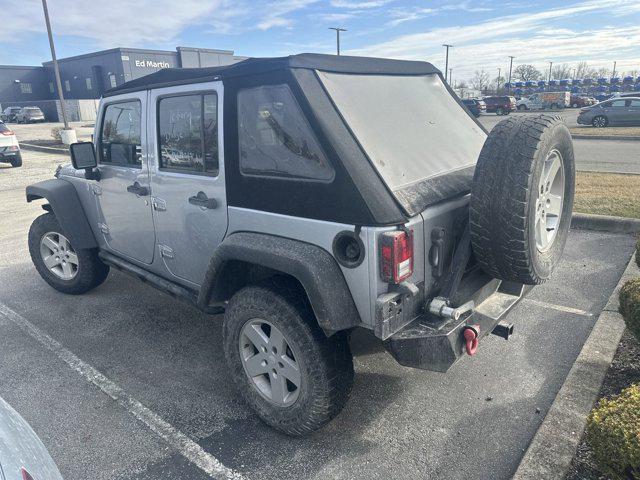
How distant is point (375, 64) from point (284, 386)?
2.07 metres

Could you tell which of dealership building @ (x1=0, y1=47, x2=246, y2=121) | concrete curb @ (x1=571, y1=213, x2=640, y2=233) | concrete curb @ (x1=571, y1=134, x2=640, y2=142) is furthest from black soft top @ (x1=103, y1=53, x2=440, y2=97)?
dealership building @ (x1=0, y1=47, x2=246, y2=121)

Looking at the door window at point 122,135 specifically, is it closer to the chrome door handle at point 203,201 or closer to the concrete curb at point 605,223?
the chrome door handle at point 203,201

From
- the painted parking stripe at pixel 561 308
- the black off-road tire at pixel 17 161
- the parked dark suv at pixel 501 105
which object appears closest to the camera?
the painted parking stripe at pixel 561 308

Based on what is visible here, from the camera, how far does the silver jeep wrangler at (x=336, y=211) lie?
2.34m

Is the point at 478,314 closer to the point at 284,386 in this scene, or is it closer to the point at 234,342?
the point at 284,386

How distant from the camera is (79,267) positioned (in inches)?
187

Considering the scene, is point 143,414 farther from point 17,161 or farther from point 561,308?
point 17,161

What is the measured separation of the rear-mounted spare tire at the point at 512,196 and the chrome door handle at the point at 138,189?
8.01 feet

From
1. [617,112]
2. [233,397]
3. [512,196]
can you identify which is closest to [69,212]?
[233,397]

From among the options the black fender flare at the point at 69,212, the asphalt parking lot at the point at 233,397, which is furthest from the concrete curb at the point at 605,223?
the black fender flare at the point at 69,212

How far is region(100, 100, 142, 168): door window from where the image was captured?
12.2 ft

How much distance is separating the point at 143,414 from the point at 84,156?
2293 mm

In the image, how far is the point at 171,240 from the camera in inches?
140

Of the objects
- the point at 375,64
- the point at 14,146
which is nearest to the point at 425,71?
the point at 375,64
